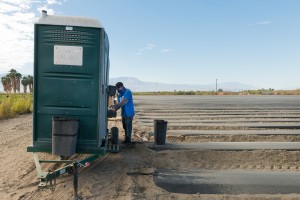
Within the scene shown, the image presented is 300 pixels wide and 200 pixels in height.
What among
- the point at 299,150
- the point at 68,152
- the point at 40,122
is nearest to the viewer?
the point at 68,152

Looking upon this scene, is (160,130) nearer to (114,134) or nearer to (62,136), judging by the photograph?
(114,134)

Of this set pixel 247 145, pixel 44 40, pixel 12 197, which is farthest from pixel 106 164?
pixel 247 145

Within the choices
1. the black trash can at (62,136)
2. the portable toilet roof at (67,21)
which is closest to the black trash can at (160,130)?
the black trash can at (62,136)

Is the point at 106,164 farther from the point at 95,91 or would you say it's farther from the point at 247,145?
the point at 247,145

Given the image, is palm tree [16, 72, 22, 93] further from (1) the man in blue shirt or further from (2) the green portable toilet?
(2) the green portable toilet

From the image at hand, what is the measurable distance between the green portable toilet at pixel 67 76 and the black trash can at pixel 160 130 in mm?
2635

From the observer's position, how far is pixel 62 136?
203 inches

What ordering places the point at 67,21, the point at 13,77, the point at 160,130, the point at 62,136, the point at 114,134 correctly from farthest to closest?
1. the point at 13,77
2. the point at 160,130
3. the point at 114,134
4. the point at 67,21
5. the point at 62,136

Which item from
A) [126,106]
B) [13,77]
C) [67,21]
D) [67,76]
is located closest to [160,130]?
[126,106]

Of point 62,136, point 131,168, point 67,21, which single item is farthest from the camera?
point 131,168

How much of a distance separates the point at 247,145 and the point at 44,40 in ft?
19.7

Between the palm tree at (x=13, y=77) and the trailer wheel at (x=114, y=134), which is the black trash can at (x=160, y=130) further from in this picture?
the palm tree at (x=13, y=77)

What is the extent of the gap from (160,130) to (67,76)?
11.0ft

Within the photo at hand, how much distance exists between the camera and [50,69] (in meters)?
5.48
